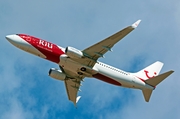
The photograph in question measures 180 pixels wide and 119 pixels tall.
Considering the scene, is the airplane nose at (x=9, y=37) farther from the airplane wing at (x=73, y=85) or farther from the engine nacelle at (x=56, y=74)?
the airplane wing at (x=73, y=85)

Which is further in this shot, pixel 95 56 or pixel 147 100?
pixel 147 100

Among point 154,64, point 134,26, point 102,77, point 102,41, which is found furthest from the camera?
point 154,64

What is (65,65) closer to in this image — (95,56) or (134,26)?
(95,56)

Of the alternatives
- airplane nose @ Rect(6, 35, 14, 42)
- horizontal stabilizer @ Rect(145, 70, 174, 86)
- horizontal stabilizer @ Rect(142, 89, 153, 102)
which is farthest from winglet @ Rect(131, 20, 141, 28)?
airplane nose @ Rect(6, 35, 14, 42)

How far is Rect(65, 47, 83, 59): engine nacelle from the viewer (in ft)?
225

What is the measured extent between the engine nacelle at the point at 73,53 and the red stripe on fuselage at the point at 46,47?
8.54ft

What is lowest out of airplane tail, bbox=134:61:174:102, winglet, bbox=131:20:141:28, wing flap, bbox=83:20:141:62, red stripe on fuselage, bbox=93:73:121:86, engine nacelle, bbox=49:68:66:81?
engine nacelle, bbox=49:68:66:81

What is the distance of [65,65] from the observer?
71.4 meters

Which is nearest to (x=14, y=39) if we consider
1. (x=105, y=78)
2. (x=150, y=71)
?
(x=105, y=78)

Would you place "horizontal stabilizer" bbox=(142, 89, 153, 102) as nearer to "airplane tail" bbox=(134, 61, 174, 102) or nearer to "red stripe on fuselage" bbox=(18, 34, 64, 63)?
"airplane tail" bbox=(134, 61, 174, 102)

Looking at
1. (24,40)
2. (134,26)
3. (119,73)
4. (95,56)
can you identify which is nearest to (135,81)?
(119,73)

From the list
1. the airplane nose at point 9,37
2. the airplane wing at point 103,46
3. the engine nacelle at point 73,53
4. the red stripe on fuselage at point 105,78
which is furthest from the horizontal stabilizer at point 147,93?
the airplane nose at point 9,37

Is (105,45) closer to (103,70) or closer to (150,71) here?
(103,70)

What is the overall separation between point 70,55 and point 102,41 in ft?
19.7
